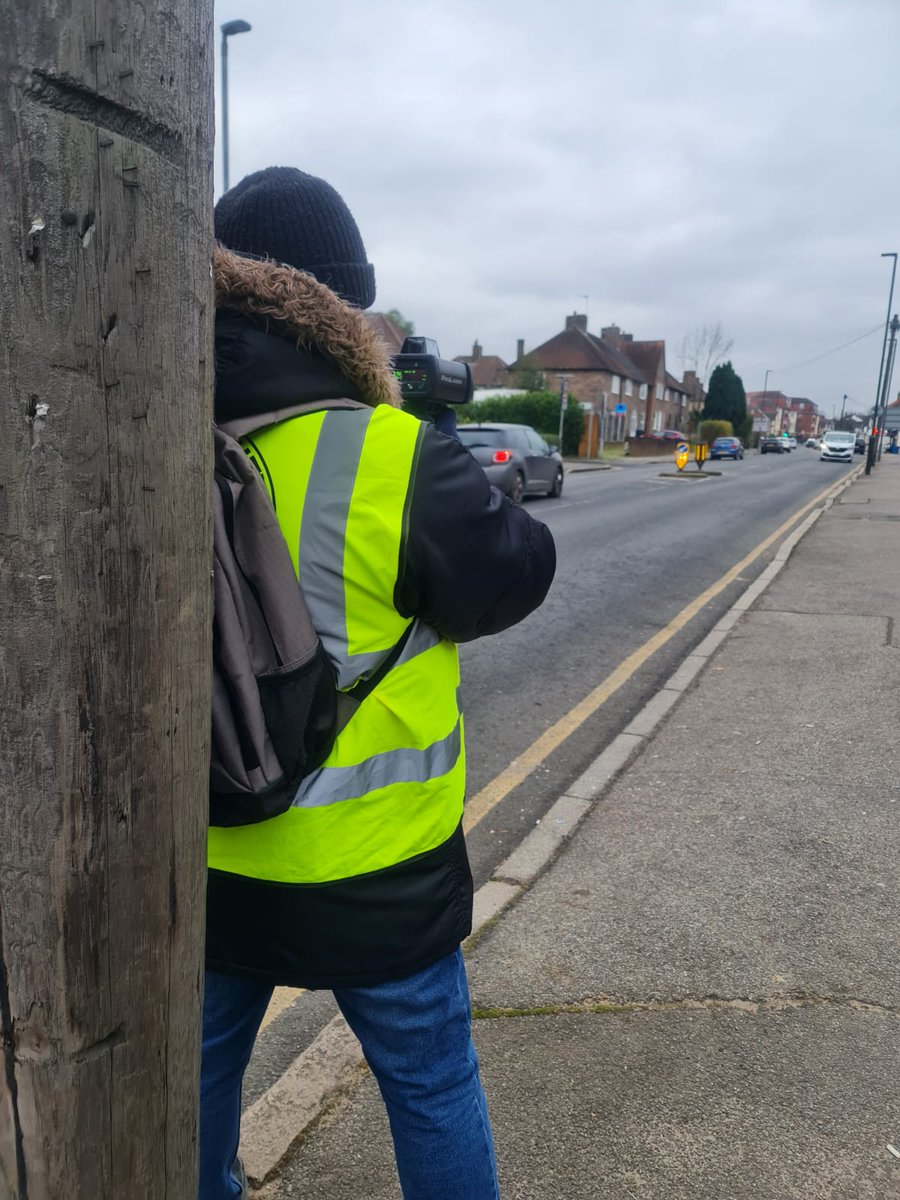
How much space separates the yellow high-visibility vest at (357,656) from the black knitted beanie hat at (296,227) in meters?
0.38

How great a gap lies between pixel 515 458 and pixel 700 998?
1512 centimetres

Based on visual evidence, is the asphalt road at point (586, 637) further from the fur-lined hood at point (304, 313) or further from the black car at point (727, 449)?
the black car at point (727, 449)

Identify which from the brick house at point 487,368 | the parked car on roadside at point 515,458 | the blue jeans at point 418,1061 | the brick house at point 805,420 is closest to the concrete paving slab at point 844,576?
the parked car on roadside at point 515,458

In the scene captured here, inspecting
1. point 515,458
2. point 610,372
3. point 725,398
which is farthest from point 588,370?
point 515,458

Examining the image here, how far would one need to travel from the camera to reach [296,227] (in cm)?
155

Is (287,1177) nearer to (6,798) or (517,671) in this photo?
(6,798)

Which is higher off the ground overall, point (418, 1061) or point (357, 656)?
point (357, 656)

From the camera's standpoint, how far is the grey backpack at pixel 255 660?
47.3 inches

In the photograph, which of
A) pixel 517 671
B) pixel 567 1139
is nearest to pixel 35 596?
pixel 567 1139

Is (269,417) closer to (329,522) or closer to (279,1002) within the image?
(329,522)

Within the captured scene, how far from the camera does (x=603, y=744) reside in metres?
4.80

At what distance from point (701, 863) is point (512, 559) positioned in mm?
2282

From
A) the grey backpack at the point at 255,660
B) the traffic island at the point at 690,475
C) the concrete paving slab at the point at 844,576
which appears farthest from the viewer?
the traffic island at the point at 690,475

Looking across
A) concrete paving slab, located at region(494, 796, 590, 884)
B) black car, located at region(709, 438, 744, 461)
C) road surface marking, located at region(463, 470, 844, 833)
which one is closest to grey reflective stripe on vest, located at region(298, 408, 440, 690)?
concrete paving slab, located at region(494, 796, 590, 884)
